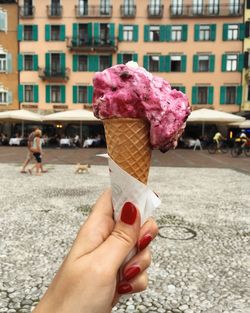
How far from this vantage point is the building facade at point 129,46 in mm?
34906

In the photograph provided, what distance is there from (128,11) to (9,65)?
535 inches

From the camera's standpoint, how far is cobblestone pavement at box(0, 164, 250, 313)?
136 inches

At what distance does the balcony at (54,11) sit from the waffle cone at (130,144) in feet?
122

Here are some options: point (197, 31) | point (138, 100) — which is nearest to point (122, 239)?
point (138, 100)

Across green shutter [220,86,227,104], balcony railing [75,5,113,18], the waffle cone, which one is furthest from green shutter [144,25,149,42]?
the waffle cone

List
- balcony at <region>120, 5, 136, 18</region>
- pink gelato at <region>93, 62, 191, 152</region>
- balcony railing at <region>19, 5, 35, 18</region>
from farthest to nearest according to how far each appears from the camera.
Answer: balcony railing at <region>19, 5, 35, 18</region>
balcony at <region>120, 5, 136, 18</region>
pink gelato at <region>93, 62, 191, 152</region>

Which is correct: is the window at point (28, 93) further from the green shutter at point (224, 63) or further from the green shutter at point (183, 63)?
the green shutter at point (224, 63)

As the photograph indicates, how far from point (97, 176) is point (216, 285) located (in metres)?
8.68

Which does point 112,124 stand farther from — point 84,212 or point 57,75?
point 57,75

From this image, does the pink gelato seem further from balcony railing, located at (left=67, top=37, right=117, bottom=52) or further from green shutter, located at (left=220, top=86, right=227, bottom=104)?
green shutter, located at (left=220, top=86, right=227, bottom=104)

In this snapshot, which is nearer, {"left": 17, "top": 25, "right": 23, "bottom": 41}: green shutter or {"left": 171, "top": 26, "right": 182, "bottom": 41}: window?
{"left": 171, "top": 26, "right": 182, "bottom": 41}: window

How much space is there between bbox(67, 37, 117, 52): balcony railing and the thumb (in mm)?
34942

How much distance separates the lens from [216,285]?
3.75 metres

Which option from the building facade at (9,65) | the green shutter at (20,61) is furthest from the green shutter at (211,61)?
the building facade at (9,65)
